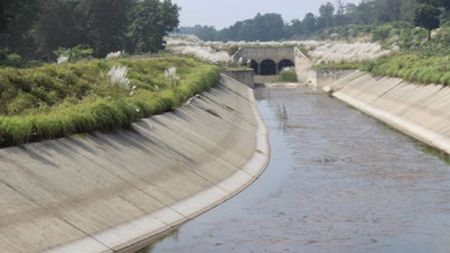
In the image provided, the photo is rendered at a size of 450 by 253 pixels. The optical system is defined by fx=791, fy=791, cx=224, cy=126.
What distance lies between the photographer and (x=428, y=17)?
104 m

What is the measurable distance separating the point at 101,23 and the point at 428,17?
42.8 metres

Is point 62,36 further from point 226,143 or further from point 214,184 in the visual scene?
point 214,184

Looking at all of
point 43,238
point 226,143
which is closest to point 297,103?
point 226,143

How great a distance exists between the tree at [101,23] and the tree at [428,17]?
40.4 m

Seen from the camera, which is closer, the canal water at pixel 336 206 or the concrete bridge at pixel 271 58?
the canal water at pixel 336 206

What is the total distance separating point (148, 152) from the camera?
28750 mm

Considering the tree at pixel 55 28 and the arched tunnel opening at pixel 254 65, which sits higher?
the tree at pixel 55 28

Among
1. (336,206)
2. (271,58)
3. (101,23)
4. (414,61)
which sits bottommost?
(271,58)

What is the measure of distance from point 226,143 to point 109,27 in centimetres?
5768

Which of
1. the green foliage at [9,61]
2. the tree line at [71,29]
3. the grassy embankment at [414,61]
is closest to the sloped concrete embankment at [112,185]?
the green foliage at [9,61]

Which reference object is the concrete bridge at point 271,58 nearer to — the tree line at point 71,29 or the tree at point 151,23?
the tree at point 151,23

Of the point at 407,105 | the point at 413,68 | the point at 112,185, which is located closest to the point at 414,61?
the point at 413,68

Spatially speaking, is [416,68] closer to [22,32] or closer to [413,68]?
[413,68]

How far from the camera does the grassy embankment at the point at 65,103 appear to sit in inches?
939
